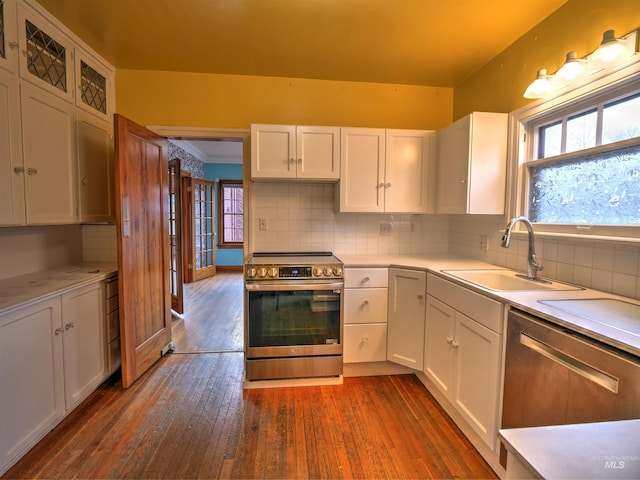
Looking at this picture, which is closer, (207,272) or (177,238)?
(177,238)

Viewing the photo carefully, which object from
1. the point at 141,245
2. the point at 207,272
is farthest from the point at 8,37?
the point at 207,272

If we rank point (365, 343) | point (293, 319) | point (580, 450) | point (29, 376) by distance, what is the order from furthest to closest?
point (365, 343)
point (293, 319)
point (29, 376)
point (580, 450)

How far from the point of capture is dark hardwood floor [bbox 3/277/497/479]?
154 cm

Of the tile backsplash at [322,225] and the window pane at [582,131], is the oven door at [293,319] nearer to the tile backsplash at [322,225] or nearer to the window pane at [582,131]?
the tile backsplash at [322,225]

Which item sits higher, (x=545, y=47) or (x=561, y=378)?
(x=545, y=47)

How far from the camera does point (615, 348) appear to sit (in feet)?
3.28

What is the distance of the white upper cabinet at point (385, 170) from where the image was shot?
8.25ft

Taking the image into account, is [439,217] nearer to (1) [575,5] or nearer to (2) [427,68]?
(2) [427,68]

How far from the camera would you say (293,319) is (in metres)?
2.28

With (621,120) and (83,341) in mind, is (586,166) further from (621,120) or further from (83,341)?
(83,341)

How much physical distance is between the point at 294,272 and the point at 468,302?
117cm

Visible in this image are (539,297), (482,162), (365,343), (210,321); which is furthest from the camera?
(210,321)

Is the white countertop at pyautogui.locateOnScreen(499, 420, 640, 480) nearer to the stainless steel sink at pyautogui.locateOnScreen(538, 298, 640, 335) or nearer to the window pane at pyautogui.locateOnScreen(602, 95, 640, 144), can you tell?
the stainless steel sink at pyautogui.locateOnScreen(538, 298, 640, 335)

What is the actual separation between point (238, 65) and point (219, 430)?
2.70m
